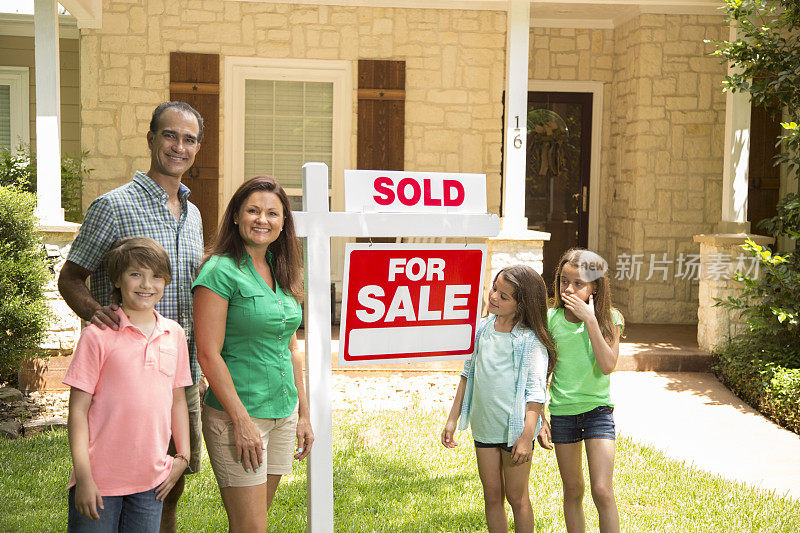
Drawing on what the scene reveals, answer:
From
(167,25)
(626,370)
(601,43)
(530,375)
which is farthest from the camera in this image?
(601,43)

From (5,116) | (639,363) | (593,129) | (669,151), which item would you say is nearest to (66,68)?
(5,116)

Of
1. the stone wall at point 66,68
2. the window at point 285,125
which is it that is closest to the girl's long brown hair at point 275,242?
the window at point 285,125

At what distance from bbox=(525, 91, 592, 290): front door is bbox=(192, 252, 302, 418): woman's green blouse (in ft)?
22.6

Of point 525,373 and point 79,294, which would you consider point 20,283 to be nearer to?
point 79,294

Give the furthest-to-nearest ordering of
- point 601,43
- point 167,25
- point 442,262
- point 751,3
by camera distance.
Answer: point 601,43 → point 167,25 → point 751,3 → point 442,262

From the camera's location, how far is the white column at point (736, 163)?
694 centimetres

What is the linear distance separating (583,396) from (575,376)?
77 millimetres

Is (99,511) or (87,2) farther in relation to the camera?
(87,2)

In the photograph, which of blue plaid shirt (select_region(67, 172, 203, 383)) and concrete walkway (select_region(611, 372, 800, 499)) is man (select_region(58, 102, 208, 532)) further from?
concrete walkway (select_region(611, 372, 800, 499))

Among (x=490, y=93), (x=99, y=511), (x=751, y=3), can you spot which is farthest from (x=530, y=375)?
(x=490, y=93)

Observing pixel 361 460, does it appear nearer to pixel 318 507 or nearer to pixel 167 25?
pixel 318 507

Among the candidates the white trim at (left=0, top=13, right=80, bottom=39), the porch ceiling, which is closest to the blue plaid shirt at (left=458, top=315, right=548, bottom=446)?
the porch ceiling

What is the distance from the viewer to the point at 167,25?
786 centimetres

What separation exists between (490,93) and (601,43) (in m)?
1.50
